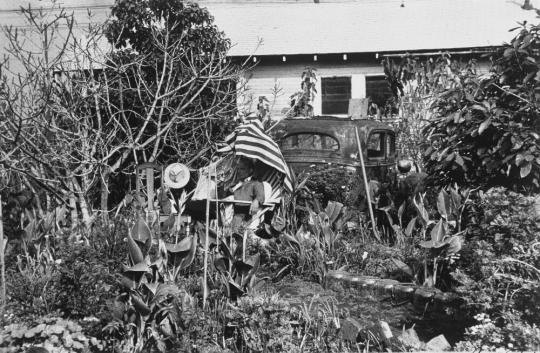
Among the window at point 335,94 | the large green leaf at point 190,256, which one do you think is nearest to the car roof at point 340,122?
the large green leaf at point 190,256

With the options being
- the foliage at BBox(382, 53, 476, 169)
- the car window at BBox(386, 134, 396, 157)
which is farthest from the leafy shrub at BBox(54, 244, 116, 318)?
the foliage at BBox(382, 53, 476, 169)

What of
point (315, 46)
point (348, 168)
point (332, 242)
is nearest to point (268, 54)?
point (315, 46)

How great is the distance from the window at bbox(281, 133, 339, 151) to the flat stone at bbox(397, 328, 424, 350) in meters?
5.30

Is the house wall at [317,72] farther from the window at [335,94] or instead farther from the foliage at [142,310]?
the foliage at [142,310]

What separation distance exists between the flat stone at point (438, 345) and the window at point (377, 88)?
1265 centimetres

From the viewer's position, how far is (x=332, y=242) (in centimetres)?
707

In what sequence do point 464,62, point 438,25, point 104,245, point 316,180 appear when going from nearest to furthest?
point 104,245 < point 316,180 < point 464,62 < point 438,25

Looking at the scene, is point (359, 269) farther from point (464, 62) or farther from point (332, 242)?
point (464, 62)

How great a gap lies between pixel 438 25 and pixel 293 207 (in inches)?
453

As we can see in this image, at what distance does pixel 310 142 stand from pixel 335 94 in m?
7.35

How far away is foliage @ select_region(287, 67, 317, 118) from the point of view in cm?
1487

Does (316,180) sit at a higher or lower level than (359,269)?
higher

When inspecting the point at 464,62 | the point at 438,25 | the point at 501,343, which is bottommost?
the point at 501,343

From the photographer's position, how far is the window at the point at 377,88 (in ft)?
55.3
